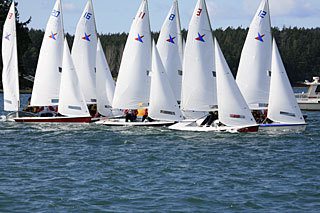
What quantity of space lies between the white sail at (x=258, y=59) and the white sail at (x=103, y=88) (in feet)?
29.1

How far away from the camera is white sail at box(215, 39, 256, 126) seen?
38.6 m

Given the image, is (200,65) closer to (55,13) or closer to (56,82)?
(56,82)

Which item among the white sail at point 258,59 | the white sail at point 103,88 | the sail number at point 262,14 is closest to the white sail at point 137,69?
the white sail at point 103,88

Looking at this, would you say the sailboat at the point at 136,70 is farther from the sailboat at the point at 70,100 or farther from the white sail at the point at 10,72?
the white sail at the point at 10,72

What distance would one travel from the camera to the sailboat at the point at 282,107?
39062 millimetres

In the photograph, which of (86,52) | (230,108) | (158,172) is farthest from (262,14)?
(158,172)

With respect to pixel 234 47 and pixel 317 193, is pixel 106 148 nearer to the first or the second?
pixel 317 193

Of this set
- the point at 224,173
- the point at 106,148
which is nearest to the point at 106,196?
the point at 224,173

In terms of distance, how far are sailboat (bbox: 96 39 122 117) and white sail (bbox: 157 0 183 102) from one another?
13.3 feet

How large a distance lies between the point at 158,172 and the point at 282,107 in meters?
13.1

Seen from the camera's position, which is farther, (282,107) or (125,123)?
(125,123)

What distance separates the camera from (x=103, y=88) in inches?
1865

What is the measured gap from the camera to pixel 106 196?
23125 millimetres

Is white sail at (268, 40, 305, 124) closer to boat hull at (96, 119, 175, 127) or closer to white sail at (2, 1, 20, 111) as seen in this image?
boat hull at (96, 119, 175, 127)
